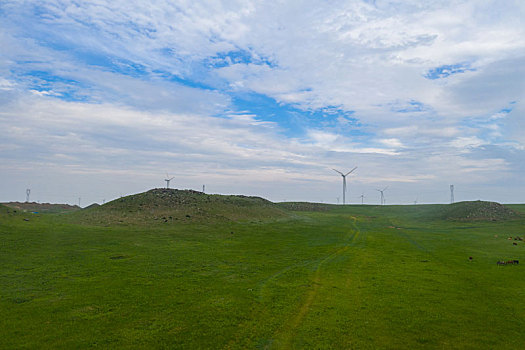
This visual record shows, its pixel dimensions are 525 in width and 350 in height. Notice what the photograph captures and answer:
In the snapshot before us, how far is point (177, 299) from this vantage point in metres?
22.6

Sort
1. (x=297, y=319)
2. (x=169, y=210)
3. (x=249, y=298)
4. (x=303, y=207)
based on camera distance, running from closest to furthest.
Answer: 1. (x=297, y=319)
2. (x=249, y=298)
3. (x=169, y=210)
4. (x=303, y=207)

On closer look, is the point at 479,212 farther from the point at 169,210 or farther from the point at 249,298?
the point at 249,298

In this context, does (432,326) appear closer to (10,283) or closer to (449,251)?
(10,283)

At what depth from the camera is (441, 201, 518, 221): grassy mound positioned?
112512mm

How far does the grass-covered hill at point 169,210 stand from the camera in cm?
7494

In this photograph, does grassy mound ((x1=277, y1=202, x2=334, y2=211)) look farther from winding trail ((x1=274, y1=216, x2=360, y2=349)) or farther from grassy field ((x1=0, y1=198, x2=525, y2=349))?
winding trail ((x1=274, y1=216, x2=360, y2=349))

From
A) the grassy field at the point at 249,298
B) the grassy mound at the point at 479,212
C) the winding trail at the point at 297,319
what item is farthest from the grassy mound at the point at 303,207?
the winding trail at the point at 297,319

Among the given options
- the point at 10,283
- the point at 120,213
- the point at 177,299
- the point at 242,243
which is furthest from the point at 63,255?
the point at 120,213

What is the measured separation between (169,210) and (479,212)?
105m

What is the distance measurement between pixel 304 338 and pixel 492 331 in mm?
10301

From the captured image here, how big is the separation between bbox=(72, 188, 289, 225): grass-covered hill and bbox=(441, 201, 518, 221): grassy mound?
64.8 m

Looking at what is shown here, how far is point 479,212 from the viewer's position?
386 ft

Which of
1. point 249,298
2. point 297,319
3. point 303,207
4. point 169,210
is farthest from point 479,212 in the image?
point 297,319

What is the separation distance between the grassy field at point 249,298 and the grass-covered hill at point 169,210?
28851 mm
